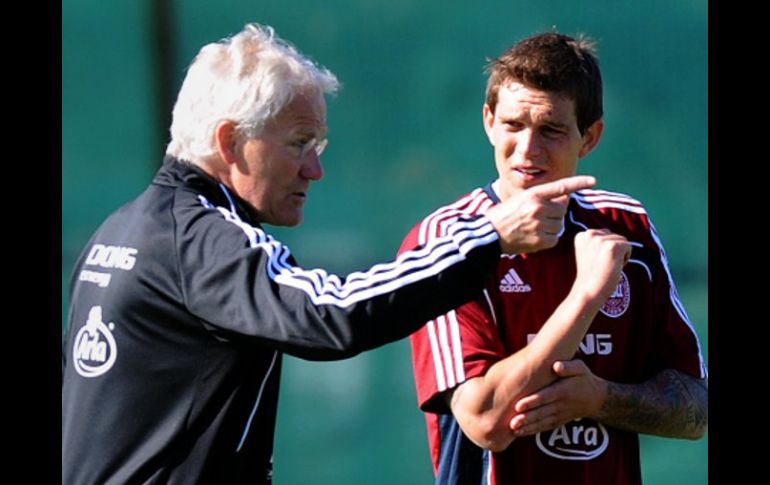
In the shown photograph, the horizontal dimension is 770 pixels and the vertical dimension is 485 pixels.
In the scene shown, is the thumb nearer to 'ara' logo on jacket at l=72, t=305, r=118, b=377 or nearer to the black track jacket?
the black track jacket

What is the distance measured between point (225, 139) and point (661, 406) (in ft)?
4.06

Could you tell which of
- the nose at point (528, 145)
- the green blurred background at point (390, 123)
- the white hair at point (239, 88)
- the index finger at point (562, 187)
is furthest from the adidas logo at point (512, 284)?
the green blurred background at point (390, 123)

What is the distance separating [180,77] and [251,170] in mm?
1959

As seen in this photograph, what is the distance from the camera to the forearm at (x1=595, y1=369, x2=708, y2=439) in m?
3.22

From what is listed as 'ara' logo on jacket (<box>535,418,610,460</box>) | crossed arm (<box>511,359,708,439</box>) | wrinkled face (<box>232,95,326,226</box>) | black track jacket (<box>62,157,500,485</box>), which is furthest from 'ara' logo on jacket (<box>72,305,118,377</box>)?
'ara' logo on jacket (<box>535,418,610,460</box>)

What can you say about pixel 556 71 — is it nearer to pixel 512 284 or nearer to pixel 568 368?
pixel 512 284

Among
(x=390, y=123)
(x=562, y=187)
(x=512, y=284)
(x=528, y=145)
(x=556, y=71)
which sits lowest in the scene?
(x=512, y=284)

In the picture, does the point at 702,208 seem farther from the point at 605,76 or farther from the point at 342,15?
the point at 342,15

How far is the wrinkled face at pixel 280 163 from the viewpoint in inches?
121

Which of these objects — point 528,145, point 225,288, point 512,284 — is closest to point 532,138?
point 528,145

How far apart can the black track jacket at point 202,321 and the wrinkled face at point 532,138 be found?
1.76 feet

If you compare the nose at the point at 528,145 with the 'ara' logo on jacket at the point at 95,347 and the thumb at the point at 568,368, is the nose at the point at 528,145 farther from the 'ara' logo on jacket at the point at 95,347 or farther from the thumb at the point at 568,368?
the 'ara' logo on jacket at the point at 95,347

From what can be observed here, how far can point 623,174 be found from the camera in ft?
16.0

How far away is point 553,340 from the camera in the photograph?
3.10m
